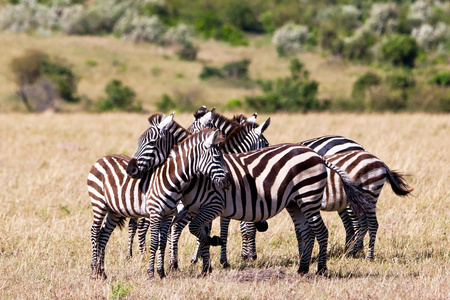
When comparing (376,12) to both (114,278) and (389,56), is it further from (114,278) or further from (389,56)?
(114,278)

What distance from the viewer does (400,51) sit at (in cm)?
6094

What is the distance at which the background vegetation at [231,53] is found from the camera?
40469mm

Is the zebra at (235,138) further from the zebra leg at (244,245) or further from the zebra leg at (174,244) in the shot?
the zebra leg at (174,244)

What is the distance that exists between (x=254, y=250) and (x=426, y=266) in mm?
2328

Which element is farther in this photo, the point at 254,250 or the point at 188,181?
the point at 254,250

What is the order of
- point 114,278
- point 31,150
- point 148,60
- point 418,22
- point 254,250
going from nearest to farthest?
point 114,278, point 254,250, point 31,150, point 148,60, point 418,22

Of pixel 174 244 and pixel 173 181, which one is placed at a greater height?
pixel 173 181

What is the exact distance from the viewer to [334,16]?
7856 cm

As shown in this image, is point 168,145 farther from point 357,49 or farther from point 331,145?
point 357,49

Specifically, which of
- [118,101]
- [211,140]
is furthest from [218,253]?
[118,101]

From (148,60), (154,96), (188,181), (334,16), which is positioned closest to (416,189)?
(188,181)

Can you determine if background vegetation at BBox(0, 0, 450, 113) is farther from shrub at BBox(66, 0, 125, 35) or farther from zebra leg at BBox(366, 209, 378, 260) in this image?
zebra leg at BBox(366, 209, 378, 260)

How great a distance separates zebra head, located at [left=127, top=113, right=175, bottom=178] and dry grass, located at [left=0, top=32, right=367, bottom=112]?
3498 centimetres

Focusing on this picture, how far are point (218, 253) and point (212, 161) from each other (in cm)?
247
